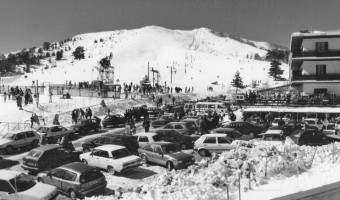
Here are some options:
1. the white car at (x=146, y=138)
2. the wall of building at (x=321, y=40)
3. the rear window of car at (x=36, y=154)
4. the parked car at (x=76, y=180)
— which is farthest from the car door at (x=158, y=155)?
the wall of building at (x=321, y=40)

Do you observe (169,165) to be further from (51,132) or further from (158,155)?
(51,132)

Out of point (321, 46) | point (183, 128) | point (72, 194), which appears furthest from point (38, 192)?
point (321, 46)

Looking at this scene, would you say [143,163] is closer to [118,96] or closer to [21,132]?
[21,132]

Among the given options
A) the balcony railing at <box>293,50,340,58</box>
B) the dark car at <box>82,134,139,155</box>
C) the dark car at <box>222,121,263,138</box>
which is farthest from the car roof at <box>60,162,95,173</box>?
the balcony railing at <box>293,50,340,58</box>

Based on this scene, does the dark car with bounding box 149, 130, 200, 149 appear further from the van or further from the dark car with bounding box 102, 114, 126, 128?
the van

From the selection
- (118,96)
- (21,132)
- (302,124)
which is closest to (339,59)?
(302,124)

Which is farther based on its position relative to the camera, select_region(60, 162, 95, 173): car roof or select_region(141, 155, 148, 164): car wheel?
select_region(141, 155, 148, 164): car wheel

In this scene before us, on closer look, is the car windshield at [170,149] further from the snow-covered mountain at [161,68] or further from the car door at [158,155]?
Result: the snow-covered mountain at [161,68]
